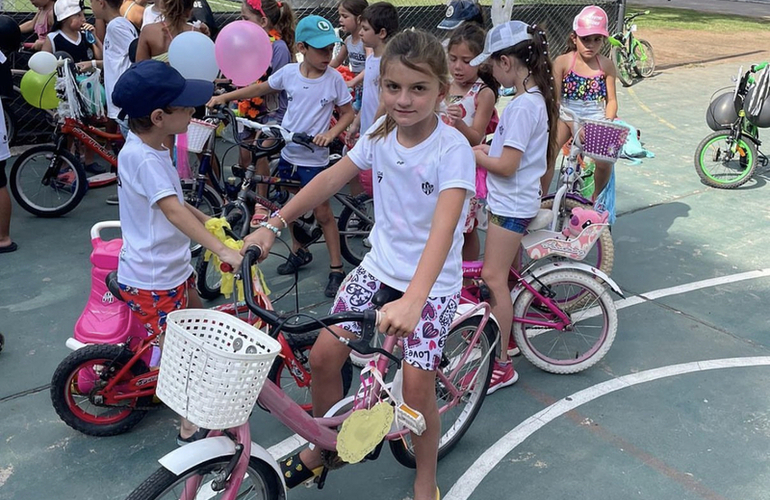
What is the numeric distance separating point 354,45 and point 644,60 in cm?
803

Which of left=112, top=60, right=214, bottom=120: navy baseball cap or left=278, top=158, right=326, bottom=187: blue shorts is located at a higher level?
left=112, top=60, right=214, bottom=120: navy baseball cap

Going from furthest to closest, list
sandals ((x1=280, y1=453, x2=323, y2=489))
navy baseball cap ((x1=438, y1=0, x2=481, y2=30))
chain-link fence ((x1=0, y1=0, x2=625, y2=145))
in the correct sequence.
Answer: chain-link fence ((x1=0, y1=0, x2=625, y2=145)) < navy baseball cap ((x1=438, y1=0, x2=481, y2=30)) < sandals ((x1=280, y1=453, x2=323, y2=489))

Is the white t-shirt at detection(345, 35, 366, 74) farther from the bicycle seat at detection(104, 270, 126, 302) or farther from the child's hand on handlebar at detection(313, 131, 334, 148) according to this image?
the bicycle seat at detection(104, 270, 126, 302)

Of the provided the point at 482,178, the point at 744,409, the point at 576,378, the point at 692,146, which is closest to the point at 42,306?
the point at 482,178

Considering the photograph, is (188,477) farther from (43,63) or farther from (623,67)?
(623,67)

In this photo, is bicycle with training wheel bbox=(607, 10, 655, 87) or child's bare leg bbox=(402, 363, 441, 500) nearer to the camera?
child's bare leg bbox=(402, 363, 441, 500)

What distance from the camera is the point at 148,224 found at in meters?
3.04

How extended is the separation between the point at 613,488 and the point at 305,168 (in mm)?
2871

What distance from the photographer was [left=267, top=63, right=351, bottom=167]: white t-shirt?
16.1 feet

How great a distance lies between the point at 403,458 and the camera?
319cm

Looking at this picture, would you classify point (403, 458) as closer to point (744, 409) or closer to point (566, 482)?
point (566, 482)

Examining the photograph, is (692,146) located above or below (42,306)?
below

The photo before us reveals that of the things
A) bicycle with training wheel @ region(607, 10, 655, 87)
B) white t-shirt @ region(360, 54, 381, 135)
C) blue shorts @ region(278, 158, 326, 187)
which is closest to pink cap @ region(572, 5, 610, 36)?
white t-shirt @ region(360, 54, 381, 135)

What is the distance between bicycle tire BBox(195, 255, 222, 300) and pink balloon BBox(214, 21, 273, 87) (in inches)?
56.2
